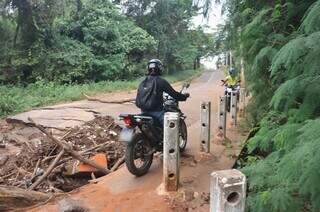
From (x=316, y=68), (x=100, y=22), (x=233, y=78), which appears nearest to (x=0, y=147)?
(x=233, y=78)

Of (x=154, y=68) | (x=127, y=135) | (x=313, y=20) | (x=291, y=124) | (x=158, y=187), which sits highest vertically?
(x=313, y=20)

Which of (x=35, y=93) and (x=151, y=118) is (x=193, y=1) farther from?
(x=35, y=93)

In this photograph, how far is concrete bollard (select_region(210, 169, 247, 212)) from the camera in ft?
9.85

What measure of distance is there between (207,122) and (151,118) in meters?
1.49

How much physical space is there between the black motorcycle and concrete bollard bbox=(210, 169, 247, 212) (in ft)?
13.9

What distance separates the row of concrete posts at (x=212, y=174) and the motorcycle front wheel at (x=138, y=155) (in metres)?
0.96

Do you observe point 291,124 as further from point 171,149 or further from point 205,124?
point 205,124

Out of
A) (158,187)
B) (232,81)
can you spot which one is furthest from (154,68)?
(232,81)

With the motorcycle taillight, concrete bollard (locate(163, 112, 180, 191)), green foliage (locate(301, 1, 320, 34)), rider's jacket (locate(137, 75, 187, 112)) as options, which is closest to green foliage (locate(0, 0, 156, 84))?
rider's jacket (locate(137, 75, 187, 112))

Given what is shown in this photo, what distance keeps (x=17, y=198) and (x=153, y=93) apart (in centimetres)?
292

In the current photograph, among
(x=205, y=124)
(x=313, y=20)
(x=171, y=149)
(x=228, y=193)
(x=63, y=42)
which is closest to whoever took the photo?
(x=228, y=193)

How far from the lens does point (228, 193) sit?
9.93 ft

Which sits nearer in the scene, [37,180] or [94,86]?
[37,180]

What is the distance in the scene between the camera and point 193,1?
8930mm
